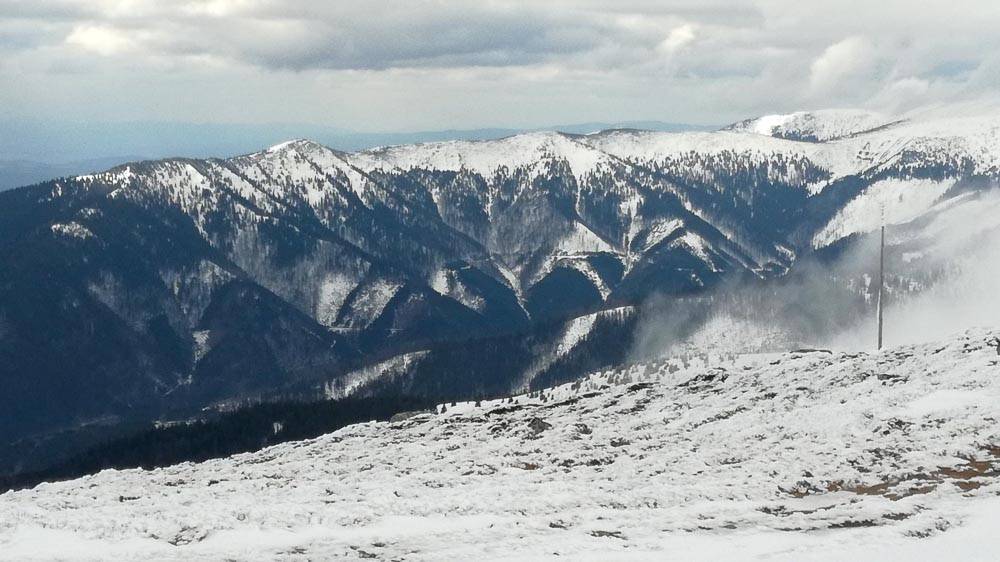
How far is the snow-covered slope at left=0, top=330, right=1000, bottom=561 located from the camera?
3362cm

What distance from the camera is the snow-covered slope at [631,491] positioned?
3362cm

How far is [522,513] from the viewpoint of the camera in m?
38.1

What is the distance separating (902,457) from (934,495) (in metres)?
6.56

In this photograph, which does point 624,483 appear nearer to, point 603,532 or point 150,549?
point 603,532

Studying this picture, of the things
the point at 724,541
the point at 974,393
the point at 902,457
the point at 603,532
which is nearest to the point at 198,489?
the point at 603,532

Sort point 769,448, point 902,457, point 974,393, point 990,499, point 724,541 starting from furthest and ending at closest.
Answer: point 974,393, point 769,448, point 902,457, point 990,499, point 724,541

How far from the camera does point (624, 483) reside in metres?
44.5

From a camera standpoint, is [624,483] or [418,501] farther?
[624,483]

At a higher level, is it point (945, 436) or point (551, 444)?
point (945, 436)

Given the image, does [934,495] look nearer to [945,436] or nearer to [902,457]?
[902,457]

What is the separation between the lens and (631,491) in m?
41.6

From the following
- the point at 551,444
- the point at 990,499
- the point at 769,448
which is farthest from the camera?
the point at 551,444

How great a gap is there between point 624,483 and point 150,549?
20.2 metres

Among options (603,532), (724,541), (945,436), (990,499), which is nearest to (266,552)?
(603,532)
